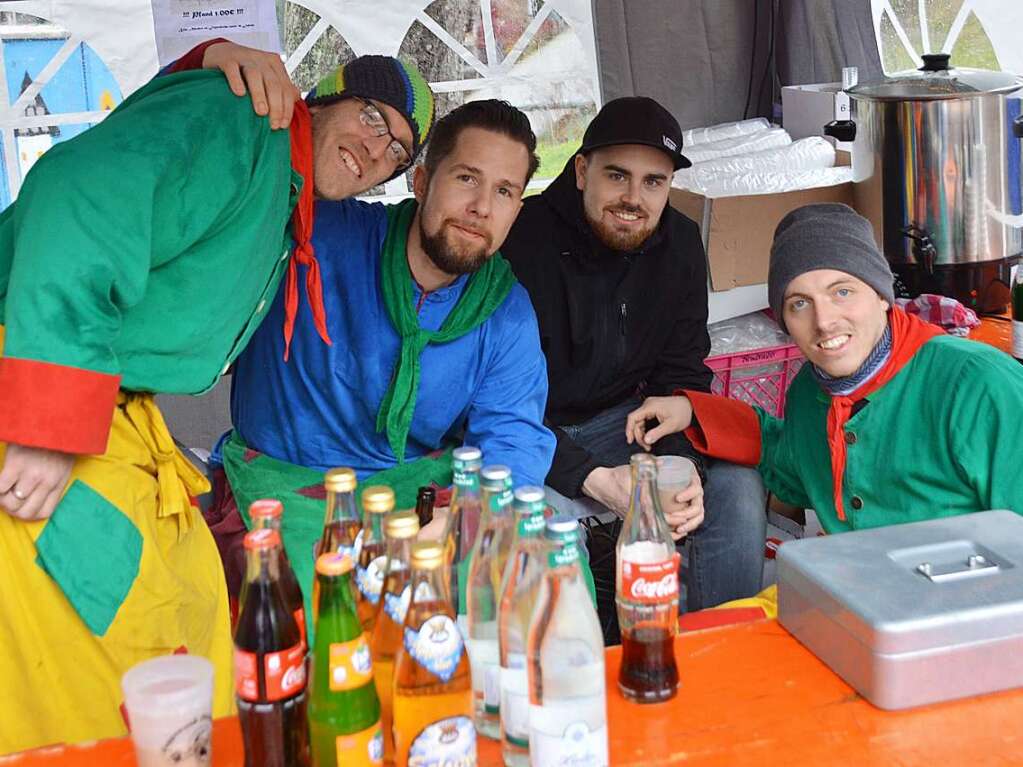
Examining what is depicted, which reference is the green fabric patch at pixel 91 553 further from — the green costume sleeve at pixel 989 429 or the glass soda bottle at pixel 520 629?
the green costume sleeve at pixel 989 429

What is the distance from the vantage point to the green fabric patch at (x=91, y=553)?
1807 millimetres

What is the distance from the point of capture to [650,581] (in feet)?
4.52

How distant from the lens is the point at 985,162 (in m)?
3.30

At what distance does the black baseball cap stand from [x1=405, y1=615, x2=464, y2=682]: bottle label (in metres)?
2.00

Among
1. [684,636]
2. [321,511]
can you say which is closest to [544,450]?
[321,511]

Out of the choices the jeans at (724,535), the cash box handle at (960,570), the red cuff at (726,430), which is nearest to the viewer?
the cash box handle at (960,570)

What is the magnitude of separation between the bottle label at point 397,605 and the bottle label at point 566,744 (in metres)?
0.19

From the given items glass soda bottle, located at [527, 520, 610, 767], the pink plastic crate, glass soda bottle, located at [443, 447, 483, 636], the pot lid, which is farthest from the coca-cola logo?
the pot lid

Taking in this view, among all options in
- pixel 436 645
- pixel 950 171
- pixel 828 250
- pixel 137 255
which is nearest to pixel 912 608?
pixel 436 645

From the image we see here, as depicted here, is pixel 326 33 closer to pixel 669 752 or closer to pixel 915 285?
pixel 915 285

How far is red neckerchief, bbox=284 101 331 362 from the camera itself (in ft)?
6.82

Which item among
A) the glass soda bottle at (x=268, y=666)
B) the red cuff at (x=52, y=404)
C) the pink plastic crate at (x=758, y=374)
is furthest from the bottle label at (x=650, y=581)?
the pink plastic crate at (x=758, y=374)

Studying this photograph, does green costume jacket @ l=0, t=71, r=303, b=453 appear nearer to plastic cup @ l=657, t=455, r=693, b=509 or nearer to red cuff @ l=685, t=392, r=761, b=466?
plastic cup @ l=657, t=455, r=693, b=509

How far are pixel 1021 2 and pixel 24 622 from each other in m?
5.33
